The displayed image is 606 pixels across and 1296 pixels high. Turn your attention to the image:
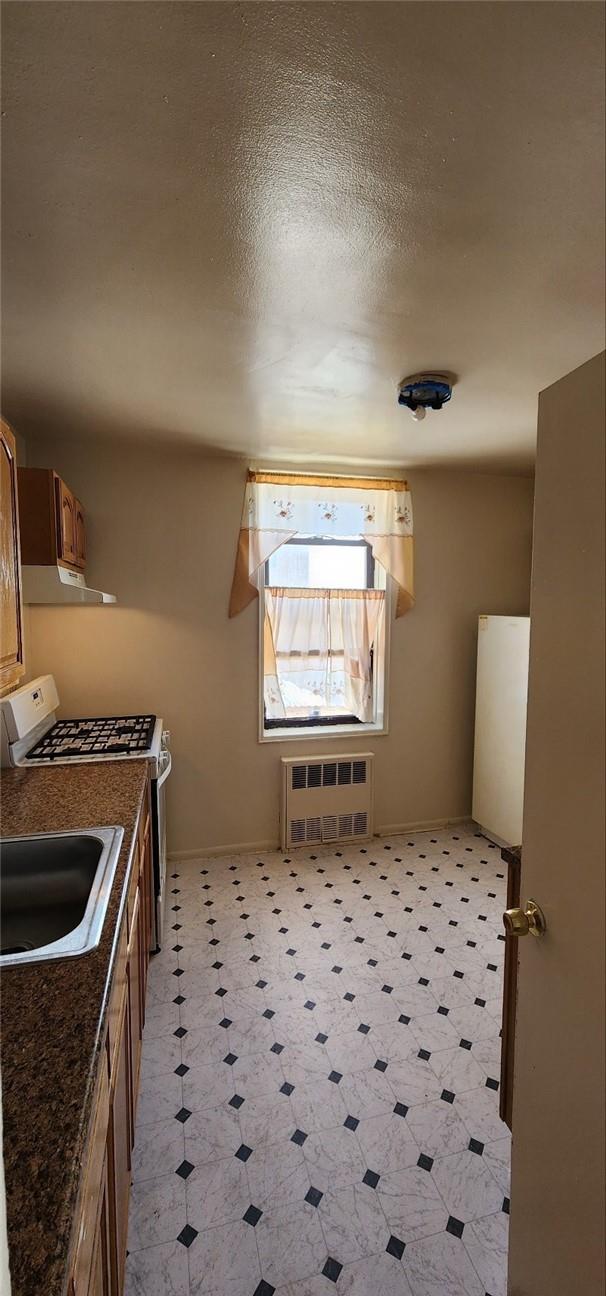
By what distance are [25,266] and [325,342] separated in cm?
83

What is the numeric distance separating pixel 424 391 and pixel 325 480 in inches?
50.0

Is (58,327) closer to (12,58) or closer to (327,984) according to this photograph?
(12,58)

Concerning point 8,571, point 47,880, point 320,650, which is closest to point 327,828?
point 320,650

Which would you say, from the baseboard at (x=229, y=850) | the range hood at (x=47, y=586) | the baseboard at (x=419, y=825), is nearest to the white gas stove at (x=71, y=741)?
the range hood at (x=47, y=586)

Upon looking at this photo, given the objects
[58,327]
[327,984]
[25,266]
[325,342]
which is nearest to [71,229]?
[25,266]

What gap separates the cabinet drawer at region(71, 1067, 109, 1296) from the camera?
2.34 ft

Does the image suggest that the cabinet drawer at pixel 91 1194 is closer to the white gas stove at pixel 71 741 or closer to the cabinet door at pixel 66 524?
the white gas stove at pixel 71 741

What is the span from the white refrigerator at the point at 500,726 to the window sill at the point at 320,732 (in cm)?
67

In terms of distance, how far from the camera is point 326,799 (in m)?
3.36

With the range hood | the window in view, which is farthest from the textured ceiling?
the window

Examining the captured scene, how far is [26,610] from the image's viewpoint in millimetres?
2771

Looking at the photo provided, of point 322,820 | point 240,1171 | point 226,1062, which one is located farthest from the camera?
point 322,820

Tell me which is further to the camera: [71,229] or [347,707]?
[347,707]

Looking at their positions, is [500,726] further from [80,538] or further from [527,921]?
[80,538]
